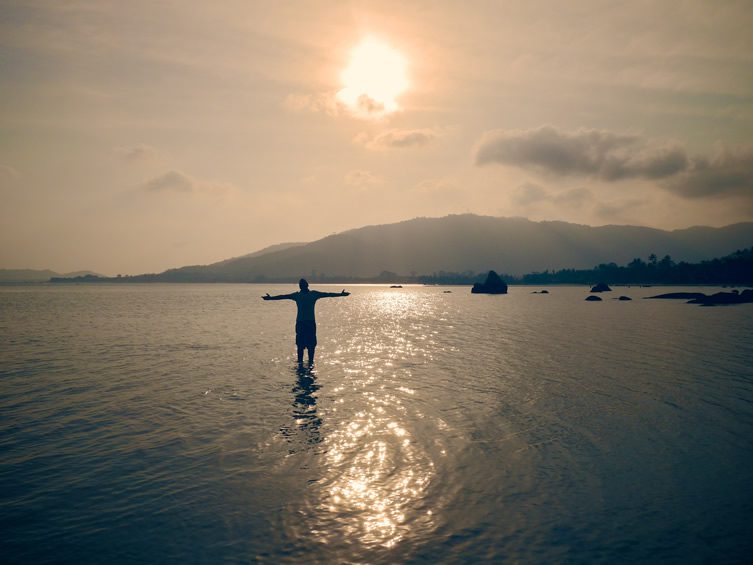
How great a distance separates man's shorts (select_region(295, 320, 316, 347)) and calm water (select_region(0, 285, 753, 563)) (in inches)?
57.1

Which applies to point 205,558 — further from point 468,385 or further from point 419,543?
point 468,385

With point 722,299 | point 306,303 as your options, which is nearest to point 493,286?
point 722,299

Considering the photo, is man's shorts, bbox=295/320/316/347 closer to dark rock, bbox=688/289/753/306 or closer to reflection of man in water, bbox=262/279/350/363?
reflection of man in water, bbox=262/279/350/363

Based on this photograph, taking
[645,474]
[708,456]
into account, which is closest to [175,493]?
[645,474]

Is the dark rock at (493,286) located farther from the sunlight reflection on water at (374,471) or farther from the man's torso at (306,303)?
the sunlight reflection on water at (374,471)

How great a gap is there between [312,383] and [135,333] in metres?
26.1

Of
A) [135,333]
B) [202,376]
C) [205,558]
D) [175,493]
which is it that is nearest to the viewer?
[205,558]

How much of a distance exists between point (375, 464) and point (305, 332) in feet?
39.7

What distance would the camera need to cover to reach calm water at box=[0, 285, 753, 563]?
6637mm

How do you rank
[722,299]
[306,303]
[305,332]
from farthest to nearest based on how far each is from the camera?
[722,299], [305,332], [306,303]

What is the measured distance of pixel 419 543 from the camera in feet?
21.4

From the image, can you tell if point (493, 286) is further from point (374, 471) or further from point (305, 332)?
point (374, 471)

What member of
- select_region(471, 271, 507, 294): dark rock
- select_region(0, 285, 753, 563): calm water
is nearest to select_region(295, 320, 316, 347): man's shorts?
select_region(0, 285, 753, 563): calm water

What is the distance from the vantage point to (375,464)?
9531mm
